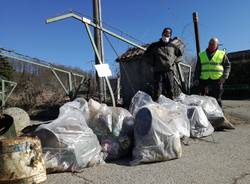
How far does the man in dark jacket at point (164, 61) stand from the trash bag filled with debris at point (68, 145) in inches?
118

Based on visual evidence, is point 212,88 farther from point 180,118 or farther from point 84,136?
point 84,136

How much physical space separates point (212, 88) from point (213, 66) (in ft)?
1.37

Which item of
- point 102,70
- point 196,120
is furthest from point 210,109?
point 102,70

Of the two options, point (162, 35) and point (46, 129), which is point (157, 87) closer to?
point (162, 35)

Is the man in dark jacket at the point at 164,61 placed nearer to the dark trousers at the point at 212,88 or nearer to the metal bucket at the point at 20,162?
the dark trousers at the point at 212,88

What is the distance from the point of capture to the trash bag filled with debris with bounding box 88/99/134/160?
179 inches

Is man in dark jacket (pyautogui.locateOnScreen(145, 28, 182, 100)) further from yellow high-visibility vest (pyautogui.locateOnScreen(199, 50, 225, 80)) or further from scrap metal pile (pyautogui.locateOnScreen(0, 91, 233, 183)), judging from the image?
scrap metal pile (pyautogui.locateOnScreen(0, 91, 233, 183))

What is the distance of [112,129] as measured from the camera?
15.3 feet

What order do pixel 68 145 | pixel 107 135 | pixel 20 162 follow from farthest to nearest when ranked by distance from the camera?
pixel 107 135 → pixel 68 145 → pixel 20 162

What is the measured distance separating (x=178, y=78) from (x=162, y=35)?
8.41ft

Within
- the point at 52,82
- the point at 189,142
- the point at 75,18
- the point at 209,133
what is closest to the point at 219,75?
the point at 209,133

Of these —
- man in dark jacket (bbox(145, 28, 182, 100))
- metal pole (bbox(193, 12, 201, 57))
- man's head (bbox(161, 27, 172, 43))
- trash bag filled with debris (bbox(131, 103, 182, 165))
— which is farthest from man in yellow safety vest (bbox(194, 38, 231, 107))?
metal pole (bbox(193, 12, 201, 57))

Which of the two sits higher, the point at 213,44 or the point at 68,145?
the point at 213,44

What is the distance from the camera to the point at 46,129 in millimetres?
4098
